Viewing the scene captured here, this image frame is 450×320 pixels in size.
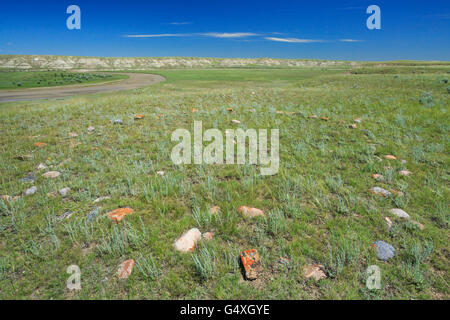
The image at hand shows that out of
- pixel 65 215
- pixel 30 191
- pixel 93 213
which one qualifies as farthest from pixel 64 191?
pixel 93 213

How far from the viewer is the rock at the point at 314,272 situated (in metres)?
2.52

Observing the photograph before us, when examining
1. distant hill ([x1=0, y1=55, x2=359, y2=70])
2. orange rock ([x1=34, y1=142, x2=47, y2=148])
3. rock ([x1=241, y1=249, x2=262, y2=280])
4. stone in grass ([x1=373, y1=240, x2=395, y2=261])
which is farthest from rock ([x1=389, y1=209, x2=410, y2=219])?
distant hill ([x1=0, y1=55, x2=359, y2=70])

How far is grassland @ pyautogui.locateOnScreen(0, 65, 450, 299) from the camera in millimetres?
2450

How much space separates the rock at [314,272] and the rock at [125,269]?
210 cm

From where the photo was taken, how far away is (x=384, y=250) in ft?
9.25

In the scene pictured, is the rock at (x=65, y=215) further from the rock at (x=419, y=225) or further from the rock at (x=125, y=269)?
the rock at (x=419, y=225)

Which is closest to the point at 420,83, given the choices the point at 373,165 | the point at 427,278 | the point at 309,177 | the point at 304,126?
the point at 304,126

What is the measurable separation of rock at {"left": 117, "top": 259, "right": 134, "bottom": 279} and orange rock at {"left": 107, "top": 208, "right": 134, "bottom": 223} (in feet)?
3.05

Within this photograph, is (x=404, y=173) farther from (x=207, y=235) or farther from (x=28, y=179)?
(x=28, y=179)

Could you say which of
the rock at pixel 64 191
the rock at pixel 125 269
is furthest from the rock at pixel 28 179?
the rock at pixel 125 269

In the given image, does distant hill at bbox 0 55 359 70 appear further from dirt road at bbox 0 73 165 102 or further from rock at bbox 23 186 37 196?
rock at bbox 23 186 37 196
